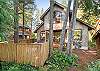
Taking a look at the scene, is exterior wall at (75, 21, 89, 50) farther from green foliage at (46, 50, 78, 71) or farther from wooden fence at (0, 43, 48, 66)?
wooden fence at (0, 43, 48, 66)

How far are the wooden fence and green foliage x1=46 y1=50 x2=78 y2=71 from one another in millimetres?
961

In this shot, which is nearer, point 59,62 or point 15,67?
point 15,67

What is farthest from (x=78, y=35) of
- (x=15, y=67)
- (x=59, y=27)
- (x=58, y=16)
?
(x=15, y=67)

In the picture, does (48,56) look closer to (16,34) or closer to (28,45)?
(28,45)

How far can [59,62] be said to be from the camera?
14883 mm

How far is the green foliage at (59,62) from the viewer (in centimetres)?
1375

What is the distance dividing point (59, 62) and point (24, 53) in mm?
3210

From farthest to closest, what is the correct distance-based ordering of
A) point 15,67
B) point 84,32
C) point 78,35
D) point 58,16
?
point 78,35 < point 58,16 < point 84,32 < point 15,67

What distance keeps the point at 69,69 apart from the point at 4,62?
4.80m

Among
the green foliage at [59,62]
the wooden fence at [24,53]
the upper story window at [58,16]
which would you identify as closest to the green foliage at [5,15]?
the wooden fence at [24,53]

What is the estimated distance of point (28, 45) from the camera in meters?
12.8

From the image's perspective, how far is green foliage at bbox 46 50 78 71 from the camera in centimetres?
1375

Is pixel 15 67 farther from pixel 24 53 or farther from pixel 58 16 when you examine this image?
pixel 58 16

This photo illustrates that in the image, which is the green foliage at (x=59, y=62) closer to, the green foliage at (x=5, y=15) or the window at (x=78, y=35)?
the green foliage at (x=5, y=15)
